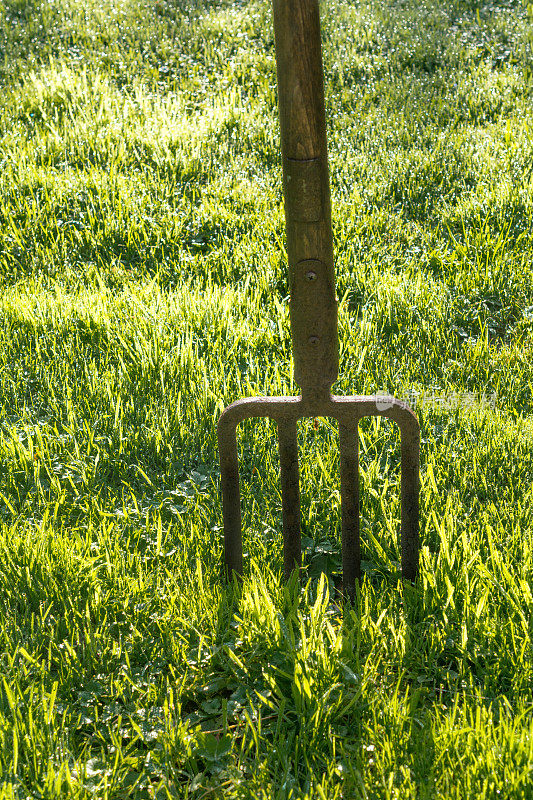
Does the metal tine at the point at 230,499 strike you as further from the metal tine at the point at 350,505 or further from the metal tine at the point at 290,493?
the metal tine at the point at 350,505

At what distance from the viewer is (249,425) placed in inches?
110

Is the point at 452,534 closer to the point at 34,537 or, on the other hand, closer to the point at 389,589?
the point at 389,589

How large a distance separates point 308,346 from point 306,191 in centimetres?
39

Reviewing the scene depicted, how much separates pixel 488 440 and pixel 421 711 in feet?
3.55

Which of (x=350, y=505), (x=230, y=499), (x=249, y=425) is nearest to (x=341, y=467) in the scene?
(x=350, y=505)

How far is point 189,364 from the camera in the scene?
10.00ft

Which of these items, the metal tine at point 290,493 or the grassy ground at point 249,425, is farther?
the metal tine at point 290,493

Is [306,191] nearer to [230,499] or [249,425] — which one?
[230,499]

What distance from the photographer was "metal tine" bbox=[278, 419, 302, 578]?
2.12 m

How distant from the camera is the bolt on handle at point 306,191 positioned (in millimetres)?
1757

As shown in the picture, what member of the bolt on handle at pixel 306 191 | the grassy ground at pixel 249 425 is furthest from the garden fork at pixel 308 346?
the grassy ground at pixel 249 425

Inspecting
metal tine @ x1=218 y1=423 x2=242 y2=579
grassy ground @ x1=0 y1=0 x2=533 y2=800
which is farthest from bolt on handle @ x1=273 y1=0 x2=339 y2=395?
grassy ground @ x1=0 y1=0 x2=533 y2=800

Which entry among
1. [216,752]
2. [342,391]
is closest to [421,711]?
[216,752]

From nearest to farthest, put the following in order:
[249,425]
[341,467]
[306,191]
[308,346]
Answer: [306,191] → [308,346] → [341,467] → [249,425]
